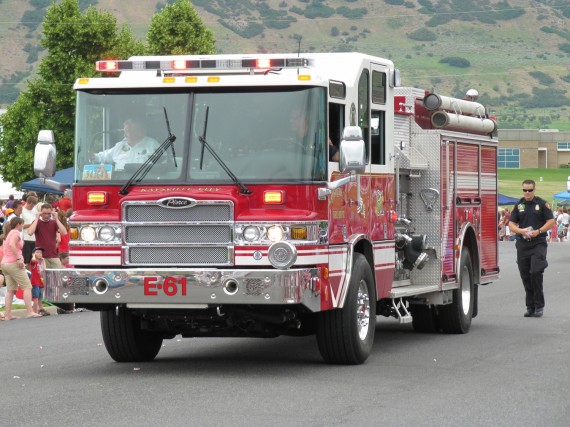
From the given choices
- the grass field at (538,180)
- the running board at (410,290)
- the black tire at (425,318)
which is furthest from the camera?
the grass field at (538,180)

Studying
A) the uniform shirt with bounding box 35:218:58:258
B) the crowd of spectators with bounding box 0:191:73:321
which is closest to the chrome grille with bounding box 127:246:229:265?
the crowd of spectators with bounding box 0:191:73:321

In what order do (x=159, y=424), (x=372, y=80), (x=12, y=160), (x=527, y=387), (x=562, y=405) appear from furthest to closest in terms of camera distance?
1. (x=12, y=160)
2. (x=372, y=80)
3. (x=527, y=387)
4. (x=562, y=405)
5. (x=159, y=424)

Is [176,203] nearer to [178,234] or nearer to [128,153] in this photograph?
[178,234]

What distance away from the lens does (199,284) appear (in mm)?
11383

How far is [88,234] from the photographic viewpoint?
11.9 m

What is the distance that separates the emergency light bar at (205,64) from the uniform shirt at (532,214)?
7357mm

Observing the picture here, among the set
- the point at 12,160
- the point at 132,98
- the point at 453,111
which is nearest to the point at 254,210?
the point at 132,98

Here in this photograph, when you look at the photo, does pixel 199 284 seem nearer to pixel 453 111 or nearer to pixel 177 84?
pixel 177 84

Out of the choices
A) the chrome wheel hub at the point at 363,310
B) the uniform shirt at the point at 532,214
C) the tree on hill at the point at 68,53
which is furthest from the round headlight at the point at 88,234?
the tree on hill at the point at 68,53

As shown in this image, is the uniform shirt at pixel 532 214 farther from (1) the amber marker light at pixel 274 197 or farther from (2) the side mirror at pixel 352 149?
(1) the amber marker light at pixel 274 197

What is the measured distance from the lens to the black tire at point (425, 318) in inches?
640

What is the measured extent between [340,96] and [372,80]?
1151mm

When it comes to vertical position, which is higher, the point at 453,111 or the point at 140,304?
the point at 453,111

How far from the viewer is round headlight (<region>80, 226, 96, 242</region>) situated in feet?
38.9
